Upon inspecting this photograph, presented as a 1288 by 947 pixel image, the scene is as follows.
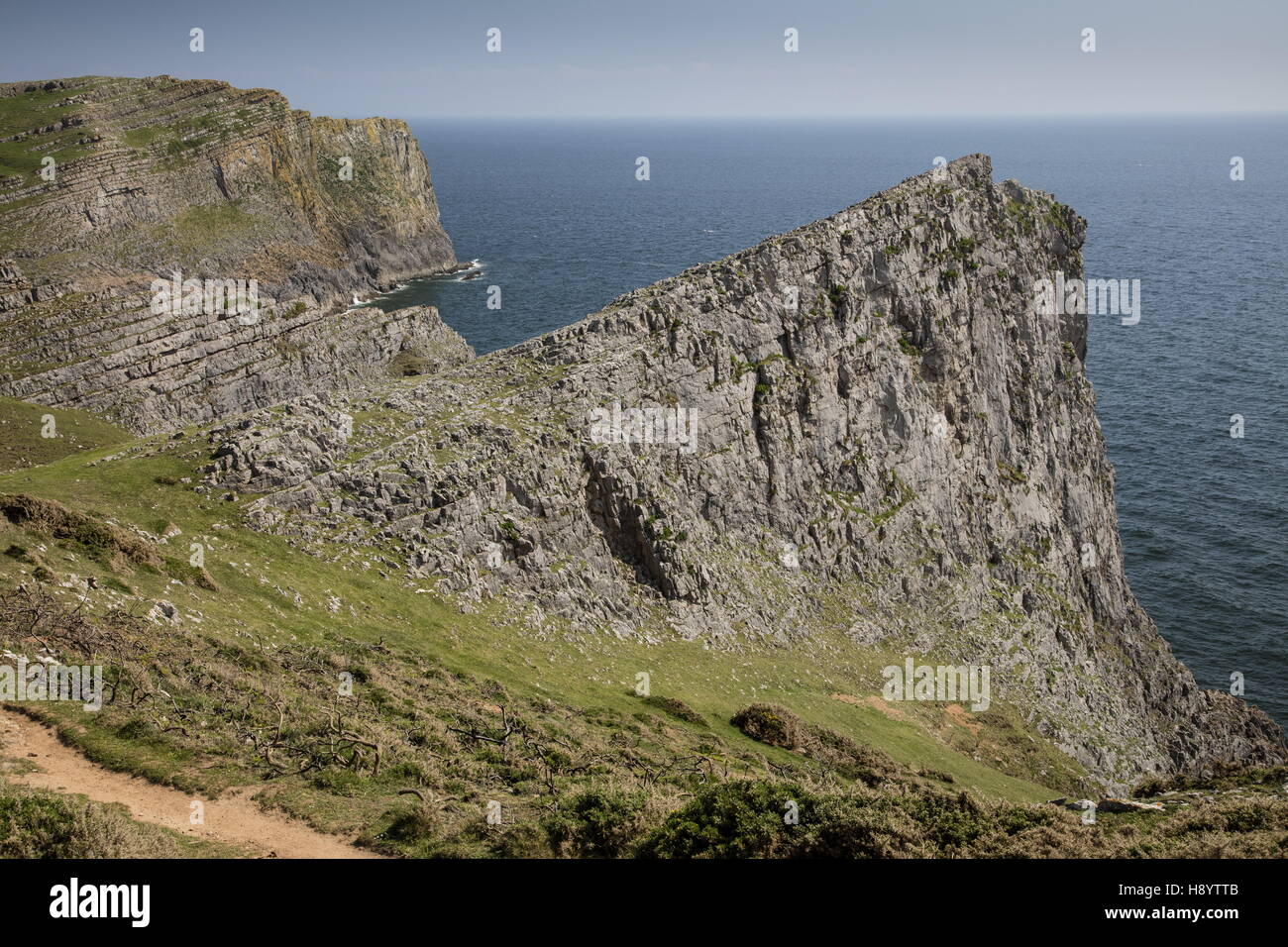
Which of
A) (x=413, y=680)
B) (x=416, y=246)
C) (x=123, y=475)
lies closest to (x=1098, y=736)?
(x=413, y=680)

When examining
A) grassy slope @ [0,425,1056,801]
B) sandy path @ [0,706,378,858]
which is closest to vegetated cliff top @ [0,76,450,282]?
grassy slope @ [0,425,1056,801]

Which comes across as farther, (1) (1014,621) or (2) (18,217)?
(2) (18,217)

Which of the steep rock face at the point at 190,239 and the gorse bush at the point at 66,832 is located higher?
the steep rock face at the point at 190,239

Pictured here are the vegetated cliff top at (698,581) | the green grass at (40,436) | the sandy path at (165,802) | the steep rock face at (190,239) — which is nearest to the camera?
the sandy path at (165,802)

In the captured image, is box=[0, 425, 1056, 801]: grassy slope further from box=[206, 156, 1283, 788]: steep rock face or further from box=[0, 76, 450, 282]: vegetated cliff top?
box=[0, 76, 450, 282]: vegetated cliff top

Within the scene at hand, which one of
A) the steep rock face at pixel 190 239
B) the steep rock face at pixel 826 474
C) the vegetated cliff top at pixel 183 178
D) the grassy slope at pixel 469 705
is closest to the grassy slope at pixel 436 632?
the grassy slope at pixel 469 705

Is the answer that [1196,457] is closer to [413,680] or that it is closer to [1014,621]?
[1014,621]

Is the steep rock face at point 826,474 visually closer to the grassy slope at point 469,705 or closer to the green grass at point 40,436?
the grassy slope at point 469,705
